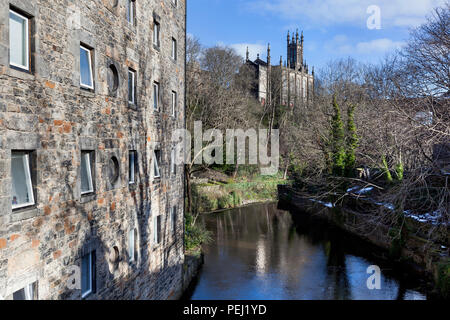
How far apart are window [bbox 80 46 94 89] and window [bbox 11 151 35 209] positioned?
1.87 m

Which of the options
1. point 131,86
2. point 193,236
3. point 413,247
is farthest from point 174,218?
point 413,247

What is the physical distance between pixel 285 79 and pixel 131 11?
46499 mm

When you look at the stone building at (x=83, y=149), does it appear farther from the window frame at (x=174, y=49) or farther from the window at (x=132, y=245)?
the window frame at (x=174, y=49)

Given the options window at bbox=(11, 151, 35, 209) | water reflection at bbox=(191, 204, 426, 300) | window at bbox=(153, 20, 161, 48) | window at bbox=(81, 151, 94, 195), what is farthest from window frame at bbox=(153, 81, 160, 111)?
water reflection at bbox=(191, 204, 426, 300)

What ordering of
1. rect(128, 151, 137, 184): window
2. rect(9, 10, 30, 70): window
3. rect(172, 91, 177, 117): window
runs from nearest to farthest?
1. rect(9, 10, 30, 70): window
2. rect(128, 151, 137, 184): window
3. rect(172, 91, 177, 117): window

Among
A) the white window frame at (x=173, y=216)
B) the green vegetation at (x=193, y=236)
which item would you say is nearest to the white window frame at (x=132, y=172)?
the white window frame at (x=173, y=216)

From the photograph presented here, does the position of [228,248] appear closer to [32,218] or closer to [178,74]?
[178,74]

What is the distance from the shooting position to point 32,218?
16.2ft

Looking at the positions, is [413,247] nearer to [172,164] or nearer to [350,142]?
[350,142]

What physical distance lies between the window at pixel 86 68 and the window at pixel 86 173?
1172mm

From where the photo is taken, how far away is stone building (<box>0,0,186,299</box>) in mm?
4681

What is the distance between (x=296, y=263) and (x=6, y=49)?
583 inches

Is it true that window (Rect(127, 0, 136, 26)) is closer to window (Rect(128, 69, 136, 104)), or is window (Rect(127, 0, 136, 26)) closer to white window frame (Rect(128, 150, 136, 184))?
window (Rect(128, 69, 136, 104))
